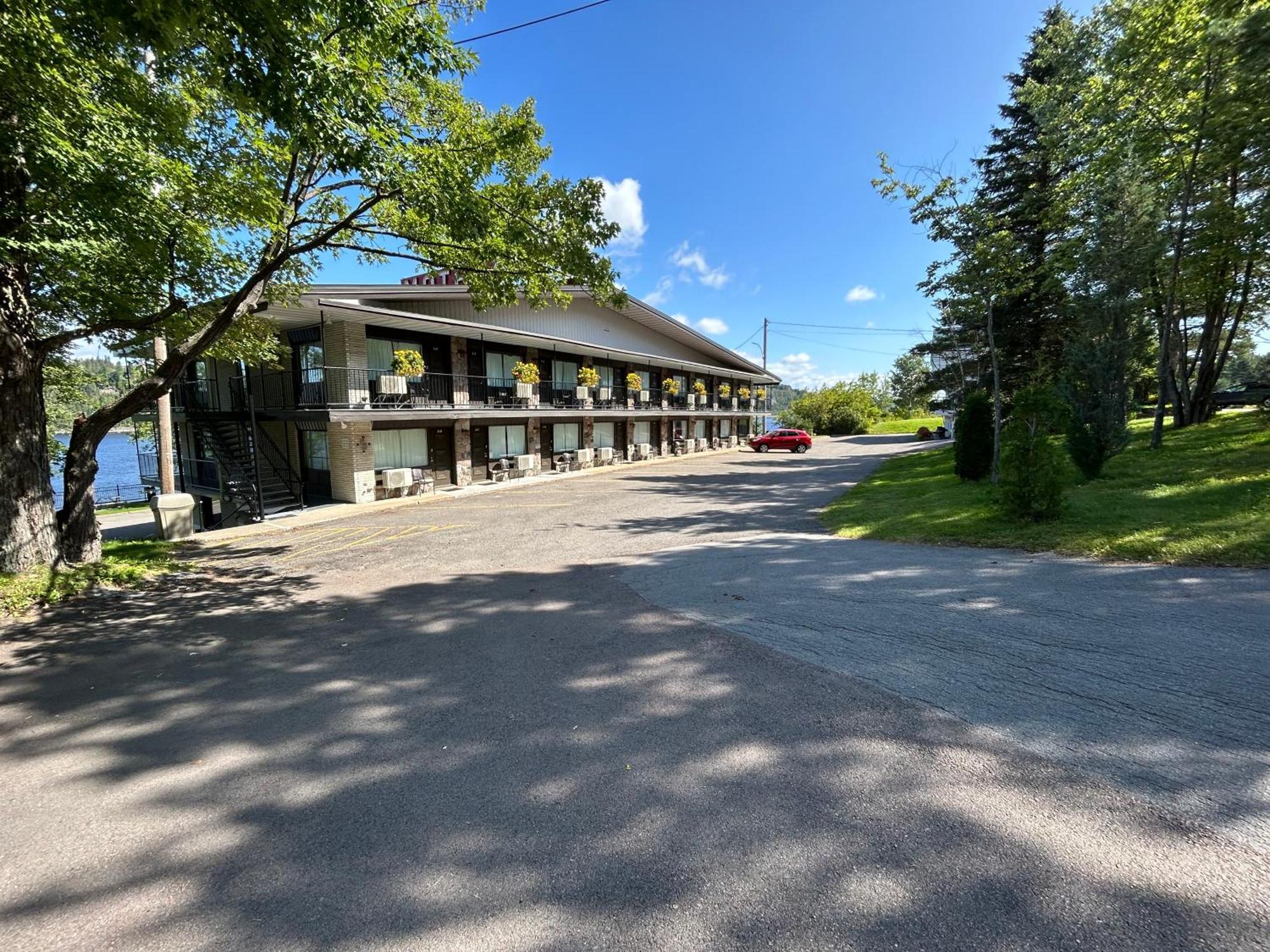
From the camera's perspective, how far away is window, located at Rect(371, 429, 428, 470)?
16766 millimetres

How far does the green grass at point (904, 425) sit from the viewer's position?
5847cm

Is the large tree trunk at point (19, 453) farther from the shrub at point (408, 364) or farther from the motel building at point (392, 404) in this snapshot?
the shrub at point (408, 364)

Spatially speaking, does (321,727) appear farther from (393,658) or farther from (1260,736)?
(1260,736)

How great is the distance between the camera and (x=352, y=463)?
1574 centimetres

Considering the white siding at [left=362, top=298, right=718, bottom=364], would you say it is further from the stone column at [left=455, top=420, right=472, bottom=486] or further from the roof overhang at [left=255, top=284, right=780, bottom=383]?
the stone column at [left=455, top=420, right=472, bottom=486]

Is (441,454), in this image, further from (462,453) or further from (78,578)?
(78,578)

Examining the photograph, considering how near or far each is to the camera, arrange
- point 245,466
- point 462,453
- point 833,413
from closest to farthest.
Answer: point 245,466 → point 462,453 → point 833,413

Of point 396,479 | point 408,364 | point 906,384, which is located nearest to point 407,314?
point 408,364

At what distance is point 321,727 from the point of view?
345 cm

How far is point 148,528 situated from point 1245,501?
25750mm

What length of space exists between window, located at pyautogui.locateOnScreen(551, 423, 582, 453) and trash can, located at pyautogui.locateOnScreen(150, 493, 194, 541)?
1409cm

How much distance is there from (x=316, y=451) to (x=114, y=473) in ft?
151

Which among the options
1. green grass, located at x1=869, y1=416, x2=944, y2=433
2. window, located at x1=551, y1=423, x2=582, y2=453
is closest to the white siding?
window, located at x1=551, y1=423, x2=582, y2=453

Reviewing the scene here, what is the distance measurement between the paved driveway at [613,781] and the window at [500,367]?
1564cm
